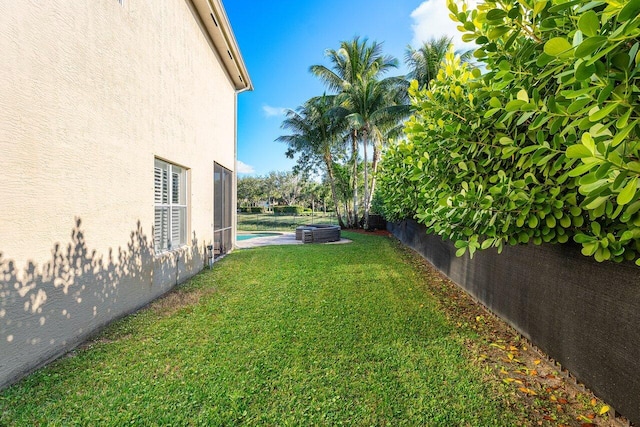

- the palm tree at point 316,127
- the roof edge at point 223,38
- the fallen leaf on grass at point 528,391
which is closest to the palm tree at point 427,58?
the palm tree at point 316,127

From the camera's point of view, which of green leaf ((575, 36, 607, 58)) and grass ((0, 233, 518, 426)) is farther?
grass ((0, 233, 518, 426))

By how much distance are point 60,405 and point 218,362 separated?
1.24 metres

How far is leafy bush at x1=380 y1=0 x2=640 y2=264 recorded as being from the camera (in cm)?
123

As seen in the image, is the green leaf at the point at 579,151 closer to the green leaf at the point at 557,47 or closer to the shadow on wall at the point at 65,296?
the green leaf at the point at 557,47

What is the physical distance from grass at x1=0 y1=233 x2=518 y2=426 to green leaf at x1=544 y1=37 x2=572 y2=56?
244 cm

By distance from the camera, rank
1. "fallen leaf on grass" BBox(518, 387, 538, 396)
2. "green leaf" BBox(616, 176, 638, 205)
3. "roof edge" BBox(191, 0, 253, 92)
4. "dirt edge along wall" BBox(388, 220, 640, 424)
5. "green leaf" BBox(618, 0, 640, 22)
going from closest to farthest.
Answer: "green leaf" BBox(618, 0, 640, 22)
"green leaf" BBox(616, 176, 638, 205)
"dirt edge along wall" BBox(388, 220, 640, 424)
"fallen leaf on grass" BBox(518, 387, 538, 396)
"roof edge" BBox(191, 0, 253, 92)

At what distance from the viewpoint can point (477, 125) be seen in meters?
2.66

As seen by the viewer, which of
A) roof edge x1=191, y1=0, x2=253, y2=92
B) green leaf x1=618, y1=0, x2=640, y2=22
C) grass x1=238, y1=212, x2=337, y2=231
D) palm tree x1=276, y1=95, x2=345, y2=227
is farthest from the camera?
grass x1=238, y1=212, x2=337, y2=231

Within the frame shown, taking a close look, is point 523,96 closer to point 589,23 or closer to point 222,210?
point 589,23

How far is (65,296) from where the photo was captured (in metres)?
3.13

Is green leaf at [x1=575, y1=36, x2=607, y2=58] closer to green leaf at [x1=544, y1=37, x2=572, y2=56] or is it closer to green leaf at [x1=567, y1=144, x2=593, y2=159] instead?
green leaf at [x1=544, y1=37, x2=572, y2=56]

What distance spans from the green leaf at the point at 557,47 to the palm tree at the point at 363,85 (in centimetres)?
1565

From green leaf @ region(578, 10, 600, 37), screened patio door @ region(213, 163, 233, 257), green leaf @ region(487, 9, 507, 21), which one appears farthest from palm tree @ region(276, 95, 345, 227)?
green leaf @ region(578, 10, 600, 37)

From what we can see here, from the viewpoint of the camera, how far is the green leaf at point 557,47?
4.00ft
